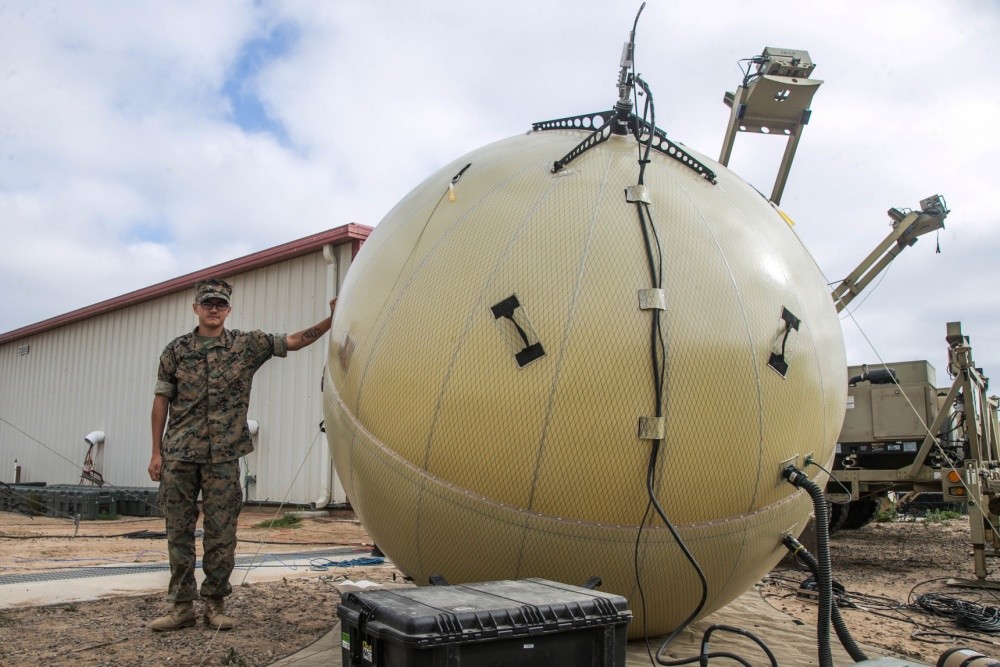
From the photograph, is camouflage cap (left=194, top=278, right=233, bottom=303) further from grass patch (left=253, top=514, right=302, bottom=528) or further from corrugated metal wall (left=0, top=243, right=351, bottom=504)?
grass patch (left=253, top=514, right=302, bottom=528)

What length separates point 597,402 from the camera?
3178mm

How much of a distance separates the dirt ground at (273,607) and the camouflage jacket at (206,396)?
3.17 ft

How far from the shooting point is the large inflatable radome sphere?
321cm

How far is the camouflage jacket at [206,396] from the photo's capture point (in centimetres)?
436

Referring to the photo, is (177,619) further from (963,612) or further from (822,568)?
(963,612)

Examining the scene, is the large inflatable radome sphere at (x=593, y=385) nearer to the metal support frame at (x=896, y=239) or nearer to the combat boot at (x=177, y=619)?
the combat boot at (x=177, y=619)

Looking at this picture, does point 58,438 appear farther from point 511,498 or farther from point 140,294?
point 511,498

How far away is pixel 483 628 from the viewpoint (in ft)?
8.02

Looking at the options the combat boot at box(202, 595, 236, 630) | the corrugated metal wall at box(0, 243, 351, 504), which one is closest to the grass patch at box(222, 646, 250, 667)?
the combat boot at box(202, 595, 236, 630)

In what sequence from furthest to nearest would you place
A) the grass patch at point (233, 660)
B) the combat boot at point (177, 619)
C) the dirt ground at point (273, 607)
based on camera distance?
the combat boot at point (177, 619) < the dirt ground at point (273, 607) < the grass patch at point (233, 660)

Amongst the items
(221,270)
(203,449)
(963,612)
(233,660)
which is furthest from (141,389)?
(963,612)

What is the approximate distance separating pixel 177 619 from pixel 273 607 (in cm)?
86

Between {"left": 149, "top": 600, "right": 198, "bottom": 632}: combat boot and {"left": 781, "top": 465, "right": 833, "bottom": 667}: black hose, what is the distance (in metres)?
3.14

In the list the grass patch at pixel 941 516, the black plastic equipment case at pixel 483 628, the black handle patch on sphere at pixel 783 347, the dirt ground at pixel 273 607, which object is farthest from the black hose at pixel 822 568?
the grass patch at pixel 941 516
